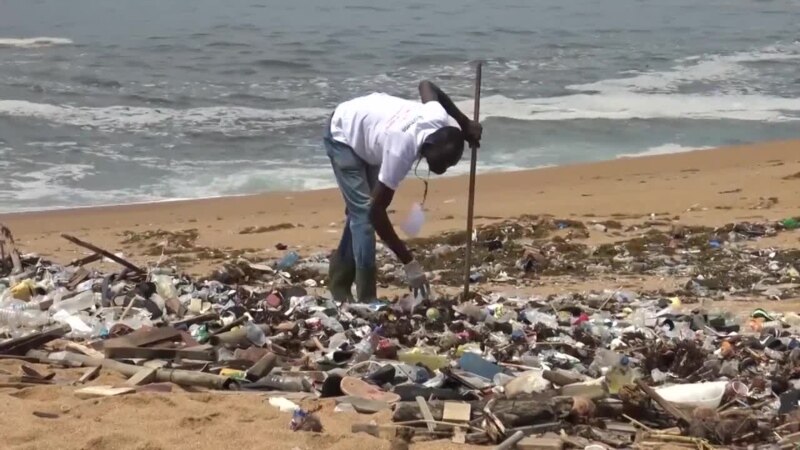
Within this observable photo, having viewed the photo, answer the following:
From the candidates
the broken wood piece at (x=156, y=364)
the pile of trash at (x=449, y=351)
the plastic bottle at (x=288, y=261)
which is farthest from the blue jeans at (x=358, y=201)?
the plastic bottle at (x=288, y=261)

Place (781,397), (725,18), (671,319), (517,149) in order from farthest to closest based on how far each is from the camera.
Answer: (725,18)
(517,149)
(671,319)
(781,397)

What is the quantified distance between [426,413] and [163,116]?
47.5 ft

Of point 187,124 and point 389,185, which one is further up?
point 389,185

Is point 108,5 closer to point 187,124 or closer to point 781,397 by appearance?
point 187,124

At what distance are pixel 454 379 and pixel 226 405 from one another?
1.04 meters

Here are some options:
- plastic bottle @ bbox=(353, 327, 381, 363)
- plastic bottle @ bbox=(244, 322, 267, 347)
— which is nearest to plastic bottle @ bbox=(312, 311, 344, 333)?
plastic bottle @ bbox=(353, 327, 381, 363)

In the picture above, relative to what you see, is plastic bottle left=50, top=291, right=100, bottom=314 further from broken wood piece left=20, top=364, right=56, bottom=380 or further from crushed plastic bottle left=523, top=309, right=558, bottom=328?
crushed plastic bottle left=523, top=309, right=558, bottom=328

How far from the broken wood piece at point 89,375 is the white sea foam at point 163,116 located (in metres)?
12.0

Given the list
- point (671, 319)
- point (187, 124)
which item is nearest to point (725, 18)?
point (187, 124)

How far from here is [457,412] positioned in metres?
4.81

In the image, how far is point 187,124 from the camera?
1792 centimetres

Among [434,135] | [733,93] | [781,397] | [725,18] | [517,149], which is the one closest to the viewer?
[781,397]

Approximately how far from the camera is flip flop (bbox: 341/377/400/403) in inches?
201

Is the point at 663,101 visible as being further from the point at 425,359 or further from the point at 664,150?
the point at 425,359
